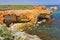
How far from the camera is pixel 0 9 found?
3.43 meters

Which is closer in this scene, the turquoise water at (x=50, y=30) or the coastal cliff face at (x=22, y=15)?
the turquoise water at (x=50, y=30)

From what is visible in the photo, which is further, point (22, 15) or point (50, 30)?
point (22, 15)

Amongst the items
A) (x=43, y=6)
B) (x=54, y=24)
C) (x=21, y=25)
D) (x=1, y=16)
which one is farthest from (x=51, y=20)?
(x=1, y=16)

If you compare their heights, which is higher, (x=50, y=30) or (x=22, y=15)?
(x=22, y=15)

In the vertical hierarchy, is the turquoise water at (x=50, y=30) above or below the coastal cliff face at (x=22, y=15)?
below

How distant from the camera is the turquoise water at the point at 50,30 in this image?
10.6 feet

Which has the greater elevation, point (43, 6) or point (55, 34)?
point (43, 6)

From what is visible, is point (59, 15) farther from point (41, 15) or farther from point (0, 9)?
point (0, 9)

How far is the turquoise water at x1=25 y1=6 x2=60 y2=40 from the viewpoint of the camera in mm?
3229

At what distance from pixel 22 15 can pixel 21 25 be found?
333mm

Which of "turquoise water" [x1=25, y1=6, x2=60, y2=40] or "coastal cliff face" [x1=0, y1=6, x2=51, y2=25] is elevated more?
"coastal cliff face" [x1=0, y1=6, x2=51, y2=25]

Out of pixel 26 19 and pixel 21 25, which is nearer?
pixel 21 25

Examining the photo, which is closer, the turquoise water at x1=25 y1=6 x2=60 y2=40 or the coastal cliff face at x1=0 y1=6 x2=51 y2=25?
the turquoise water at x1=25 y1=6 x2=60 y2=40

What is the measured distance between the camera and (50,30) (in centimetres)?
334
